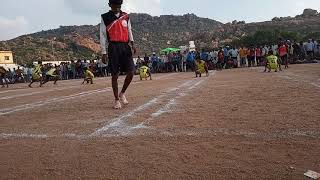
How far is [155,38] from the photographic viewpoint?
111188 mm

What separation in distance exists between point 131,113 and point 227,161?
3001mm

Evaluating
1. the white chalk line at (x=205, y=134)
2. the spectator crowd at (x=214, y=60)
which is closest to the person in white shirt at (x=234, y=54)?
Result: the spectator crowd at (x=214, y=60)

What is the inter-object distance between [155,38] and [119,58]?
104061 millimetres

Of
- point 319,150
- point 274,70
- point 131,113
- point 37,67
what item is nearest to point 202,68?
point 274,70

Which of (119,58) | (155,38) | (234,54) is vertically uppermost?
(155,38)

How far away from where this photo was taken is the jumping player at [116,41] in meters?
7.68

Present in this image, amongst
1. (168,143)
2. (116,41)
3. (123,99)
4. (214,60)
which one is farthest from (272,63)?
(168,143)

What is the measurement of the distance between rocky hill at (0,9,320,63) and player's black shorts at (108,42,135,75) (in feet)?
216

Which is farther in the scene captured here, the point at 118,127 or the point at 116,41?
the point at 116,41

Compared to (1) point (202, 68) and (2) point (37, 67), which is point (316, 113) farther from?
(2) point (37, 67)

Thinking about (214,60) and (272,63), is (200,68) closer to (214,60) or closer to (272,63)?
(272,63)

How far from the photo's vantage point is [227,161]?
149 inches

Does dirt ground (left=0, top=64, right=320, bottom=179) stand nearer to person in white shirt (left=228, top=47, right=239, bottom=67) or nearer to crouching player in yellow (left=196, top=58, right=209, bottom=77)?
crouching player in yellow (left=196, top=58, right=209, bottom=77)

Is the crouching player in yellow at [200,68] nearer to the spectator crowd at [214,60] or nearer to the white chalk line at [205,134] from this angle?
the spectator crowd at [214,60]
